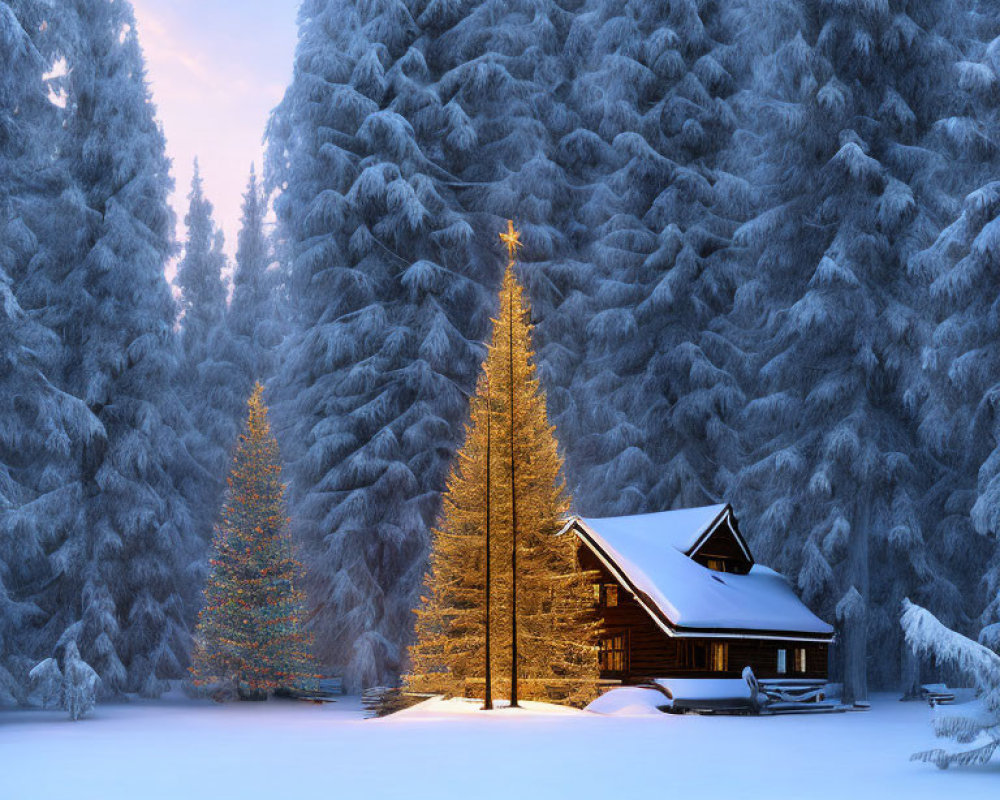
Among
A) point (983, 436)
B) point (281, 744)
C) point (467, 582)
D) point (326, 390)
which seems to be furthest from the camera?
point (326, 390)

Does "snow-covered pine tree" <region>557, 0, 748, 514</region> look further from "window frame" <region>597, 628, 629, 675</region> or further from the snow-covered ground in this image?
the snow-covered ground

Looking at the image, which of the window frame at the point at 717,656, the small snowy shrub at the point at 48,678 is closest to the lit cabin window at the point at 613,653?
the window frame at the point at 717,656

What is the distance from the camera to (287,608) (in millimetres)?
32969

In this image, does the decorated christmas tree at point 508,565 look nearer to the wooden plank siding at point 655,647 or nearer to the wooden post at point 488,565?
the wooden post at point 488,565

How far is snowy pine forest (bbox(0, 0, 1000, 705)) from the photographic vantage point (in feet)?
103

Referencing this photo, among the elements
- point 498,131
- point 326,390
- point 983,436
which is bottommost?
point 983,436

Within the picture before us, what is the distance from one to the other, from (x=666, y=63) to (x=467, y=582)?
22958 millimetres

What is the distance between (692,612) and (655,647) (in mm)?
1877

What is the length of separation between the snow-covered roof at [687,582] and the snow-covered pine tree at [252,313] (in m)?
19.8

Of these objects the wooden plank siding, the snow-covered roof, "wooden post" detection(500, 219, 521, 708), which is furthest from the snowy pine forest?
"wooden post" detection(500, 219, 521, 708)

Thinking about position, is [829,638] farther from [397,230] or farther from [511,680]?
[397,230]

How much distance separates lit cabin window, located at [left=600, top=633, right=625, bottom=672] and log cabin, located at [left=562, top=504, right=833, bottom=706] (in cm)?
3

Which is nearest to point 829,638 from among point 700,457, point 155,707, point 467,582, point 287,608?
point 700,457

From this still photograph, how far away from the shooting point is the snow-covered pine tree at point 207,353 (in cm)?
4606
